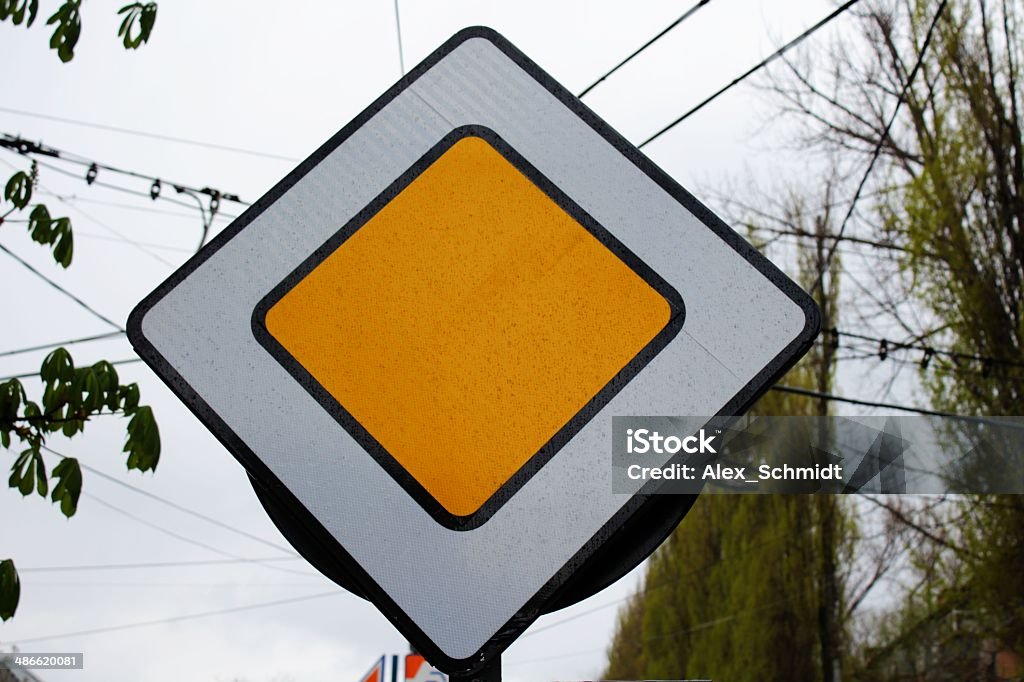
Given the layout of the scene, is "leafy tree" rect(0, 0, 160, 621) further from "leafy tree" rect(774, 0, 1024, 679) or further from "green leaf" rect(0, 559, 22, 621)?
"leafy tree" rect(774, 0, 1024, 679)

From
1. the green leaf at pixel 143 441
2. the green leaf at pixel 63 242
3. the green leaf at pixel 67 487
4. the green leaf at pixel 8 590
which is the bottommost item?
the green leaf at pixel 8 590

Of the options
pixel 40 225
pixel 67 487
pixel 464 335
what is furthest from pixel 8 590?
pixel 464 335

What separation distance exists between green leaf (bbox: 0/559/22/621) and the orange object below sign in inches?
45.4

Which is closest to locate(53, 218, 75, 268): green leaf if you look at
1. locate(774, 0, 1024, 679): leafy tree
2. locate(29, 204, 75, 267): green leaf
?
locate(29, 204, 75, 267): green leaf

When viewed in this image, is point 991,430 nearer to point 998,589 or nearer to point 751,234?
point 998,589

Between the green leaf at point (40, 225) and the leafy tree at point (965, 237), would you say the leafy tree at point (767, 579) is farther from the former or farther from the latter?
the green leaf at point (40, 225)

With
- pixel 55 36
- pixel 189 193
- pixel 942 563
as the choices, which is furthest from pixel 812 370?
pixel 55 36

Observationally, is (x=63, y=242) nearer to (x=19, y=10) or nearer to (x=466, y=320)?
(x=19, y=10)

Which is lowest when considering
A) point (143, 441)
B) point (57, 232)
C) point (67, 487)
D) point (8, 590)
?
point (8, 590)

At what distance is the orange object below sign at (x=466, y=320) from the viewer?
35.4 inches

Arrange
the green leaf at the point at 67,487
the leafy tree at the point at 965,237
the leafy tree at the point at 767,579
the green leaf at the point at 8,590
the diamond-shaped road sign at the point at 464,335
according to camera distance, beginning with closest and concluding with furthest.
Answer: the diamond-shaped road sign at the point at 464,335 < the green leaf at the point at 8,590 < the green leaf at the point at 67,487 < the leafy tree at the point at 965,237 < the leafy tree at the point at 767,579

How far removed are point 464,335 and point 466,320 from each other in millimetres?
17

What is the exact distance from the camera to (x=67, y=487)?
189cm

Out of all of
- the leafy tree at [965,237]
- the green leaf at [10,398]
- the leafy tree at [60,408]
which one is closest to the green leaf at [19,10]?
the leafy tree at [60,408]
